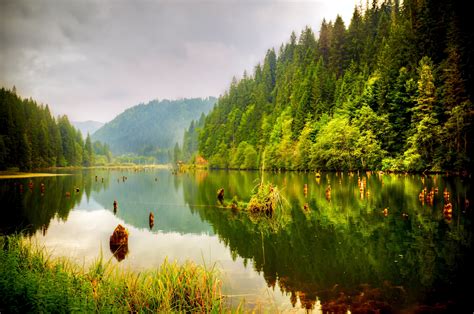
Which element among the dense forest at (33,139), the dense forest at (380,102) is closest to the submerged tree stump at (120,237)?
the dense forest at (380,102)

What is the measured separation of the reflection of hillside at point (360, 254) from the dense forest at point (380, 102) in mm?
32280

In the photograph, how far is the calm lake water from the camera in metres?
10.5

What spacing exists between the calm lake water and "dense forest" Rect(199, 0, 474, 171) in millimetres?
24616

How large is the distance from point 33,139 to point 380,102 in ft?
362

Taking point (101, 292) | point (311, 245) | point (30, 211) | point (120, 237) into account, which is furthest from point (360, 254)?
point (30, 211)

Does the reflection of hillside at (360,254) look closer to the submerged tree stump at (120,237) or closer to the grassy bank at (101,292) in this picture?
the grassy bank at (101,292)

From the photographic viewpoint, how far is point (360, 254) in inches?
576

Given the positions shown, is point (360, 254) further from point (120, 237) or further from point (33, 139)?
point (33, 139)

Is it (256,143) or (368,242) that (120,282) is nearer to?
(368,242)

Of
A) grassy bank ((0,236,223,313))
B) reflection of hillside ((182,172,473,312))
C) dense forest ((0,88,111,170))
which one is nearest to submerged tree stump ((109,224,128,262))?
reflection of hillside ((182,172,473,312))

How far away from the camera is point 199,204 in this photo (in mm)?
33625

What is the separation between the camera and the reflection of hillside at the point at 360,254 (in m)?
10.4

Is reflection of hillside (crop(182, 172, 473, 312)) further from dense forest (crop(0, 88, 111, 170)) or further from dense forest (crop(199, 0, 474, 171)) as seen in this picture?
dense forest (crop(0, 88, 111, 170))

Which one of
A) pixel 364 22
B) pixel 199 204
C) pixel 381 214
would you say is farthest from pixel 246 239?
pixel 364 22
